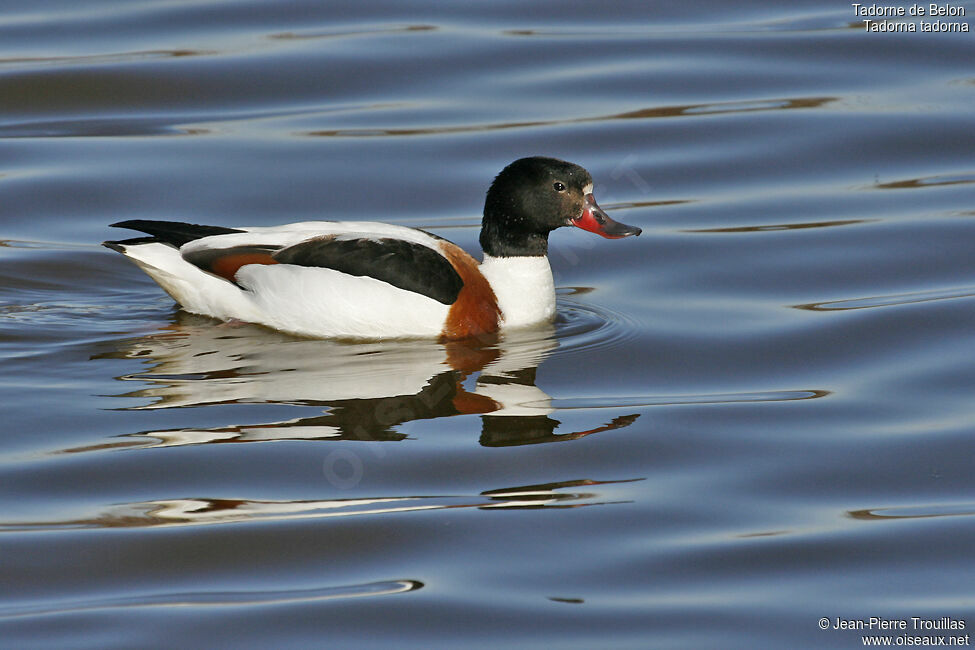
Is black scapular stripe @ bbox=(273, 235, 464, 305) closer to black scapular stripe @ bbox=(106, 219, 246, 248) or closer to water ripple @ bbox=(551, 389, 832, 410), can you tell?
black scapular stripe @ bbox=(106, 219, 246, 248)

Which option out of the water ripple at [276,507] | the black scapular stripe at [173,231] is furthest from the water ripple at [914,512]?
the black scapular stripe at [173,231]

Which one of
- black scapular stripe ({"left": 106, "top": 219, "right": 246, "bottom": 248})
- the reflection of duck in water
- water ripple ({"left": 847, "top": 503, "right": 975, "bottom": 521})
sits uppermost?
black scapular stripe ({"left": 106, "top": 219, "right": 246, "bottom": 248})

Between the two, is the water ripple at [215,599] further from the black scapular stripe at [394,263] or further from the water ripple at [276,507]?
the black scapular stripe at [394,263]

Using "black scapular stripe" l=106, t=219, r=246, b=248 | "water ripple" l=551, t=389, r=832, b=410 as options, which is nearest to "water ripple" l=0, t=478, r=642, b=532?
"water ripple" l=551, t=389, r=832, b=410

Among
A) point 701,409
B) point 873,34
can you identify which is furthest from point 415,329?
point 873,34

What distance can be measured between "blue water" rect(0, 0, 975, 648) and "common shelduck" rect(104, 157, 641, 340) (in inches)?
7.2

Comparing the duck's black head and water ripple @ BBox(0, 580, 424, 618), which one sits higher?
the duck's black head

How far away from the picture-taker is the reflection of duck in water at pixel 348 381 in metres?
6.91

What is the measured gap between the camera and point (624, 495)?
626 centimetres

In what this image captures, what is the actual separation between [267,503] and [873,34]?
10328 mm

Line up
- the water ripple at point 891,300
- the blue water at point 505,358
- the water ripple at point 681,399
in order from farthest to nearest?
the water ripple at point 891,300, the water ripple at point 681,399, the blue water at point 505,358

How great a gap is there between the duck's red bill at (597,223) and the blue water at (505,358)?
0.47 metres

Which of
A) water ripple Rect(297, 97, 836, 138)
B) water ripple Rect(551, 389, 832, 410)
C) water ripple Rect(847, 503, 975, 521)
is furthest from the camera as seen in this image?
water ripple Rect(297, 97, 836, 138)

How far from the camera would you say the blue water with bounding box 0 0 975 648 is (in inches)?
215
